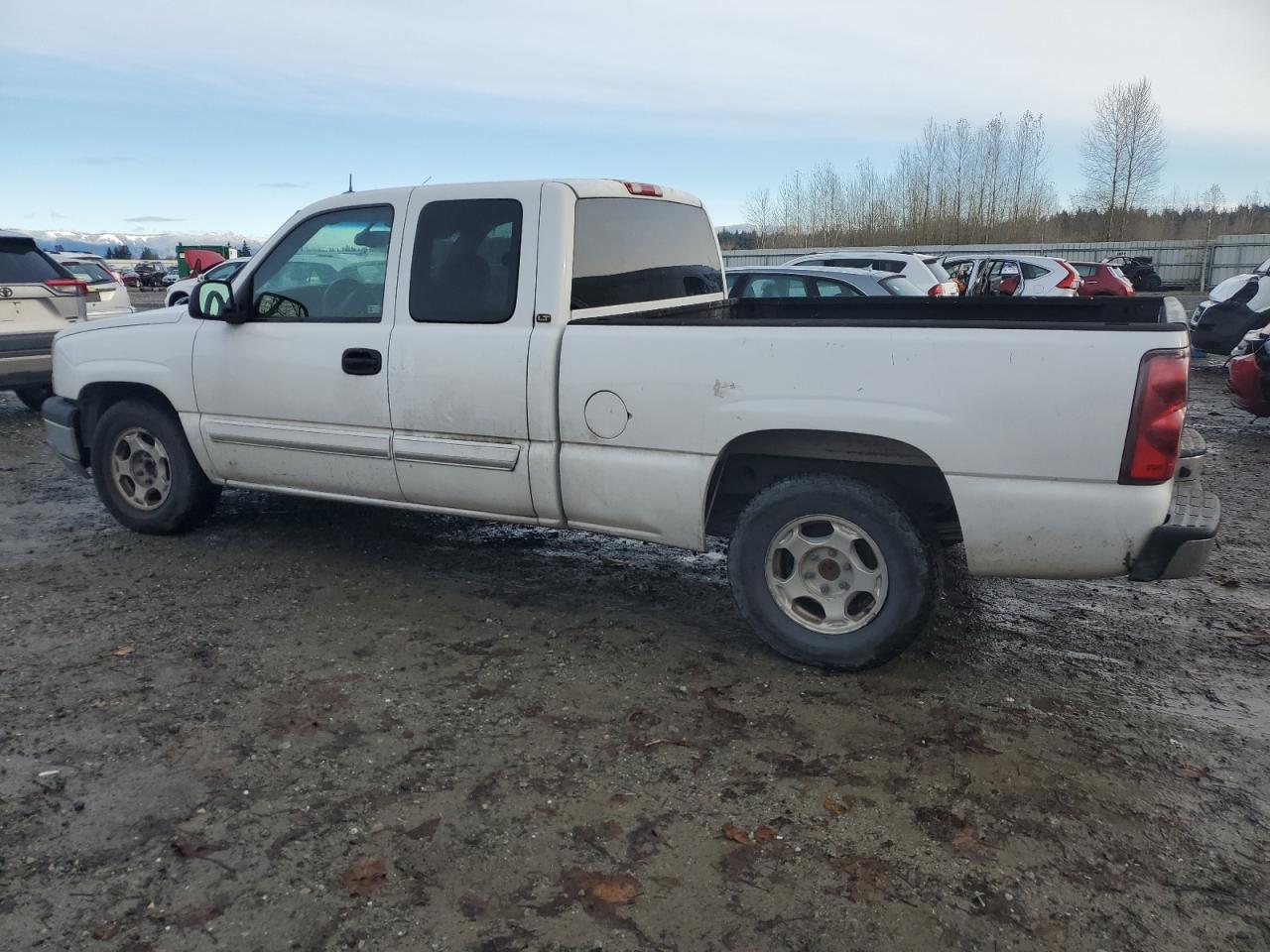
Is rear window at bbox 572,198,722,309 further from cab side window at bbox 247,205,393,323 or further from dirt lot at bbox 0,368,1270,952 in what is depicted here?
dirt lot at bbox 0,368,1270,952

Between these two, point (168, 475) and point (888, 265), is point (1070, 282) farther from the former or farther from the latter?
point (168, 475)

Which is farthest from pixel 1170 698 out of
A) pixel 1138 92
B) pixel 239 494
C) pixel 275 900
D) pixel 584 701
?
pixel 1138 92

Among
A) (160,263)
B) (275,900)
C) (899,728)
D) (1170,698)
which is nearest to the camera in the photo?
(275,900)

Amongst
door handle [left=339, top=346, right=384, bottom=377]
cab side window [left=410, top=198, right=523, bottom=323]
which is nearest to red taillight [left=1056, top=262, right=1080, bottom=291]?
cab side window [left=410, top=198, right=523, bottom=323]

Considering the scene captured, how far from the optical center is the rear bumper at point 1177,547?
3.42 metres

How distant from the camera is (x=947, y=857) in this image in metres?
2.78

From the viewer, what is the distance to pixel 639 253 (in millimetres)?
5012

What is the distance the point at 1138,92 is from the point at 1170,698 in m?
48.2

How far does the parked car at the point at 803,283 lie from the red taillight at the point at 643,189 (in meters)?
4.70

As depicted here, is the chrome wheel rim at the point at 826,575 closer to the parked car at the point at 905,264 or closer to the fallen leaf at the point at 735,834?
the fallen leaf at the point at 735,834

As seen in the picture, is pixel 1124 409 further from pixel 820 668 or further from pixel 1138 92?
pixel 1138 92

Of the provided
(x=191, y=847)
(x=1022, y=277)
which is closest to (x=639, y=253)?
(x=191, y=847)

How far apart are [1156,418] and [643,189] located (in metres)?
2.88

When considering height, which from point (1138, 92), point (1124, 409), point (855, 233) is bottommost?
point (1124, 409)
